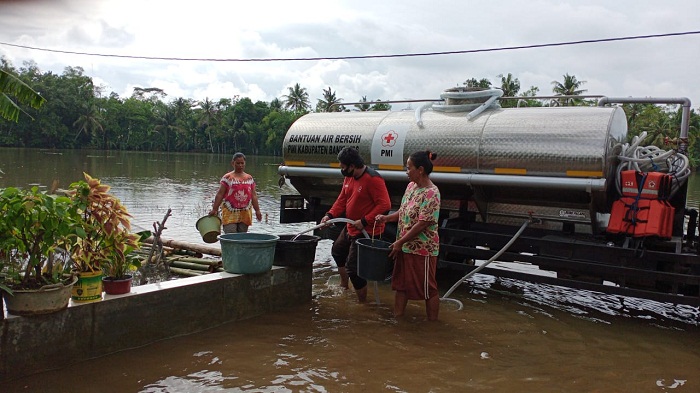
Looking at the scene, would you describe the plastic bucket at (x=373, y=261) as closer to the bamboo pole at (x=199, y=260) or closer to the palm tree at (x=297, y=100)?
the bamboo pole at (x=199, y=260)

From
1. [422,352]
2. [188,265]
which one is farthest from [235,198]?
[422,352]

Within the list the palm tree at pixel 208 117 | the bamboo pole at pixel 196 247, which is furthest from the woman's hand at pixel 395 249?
the palm tree at pixel 208 117

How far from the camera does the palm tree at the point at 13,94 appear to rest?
5.57 metres

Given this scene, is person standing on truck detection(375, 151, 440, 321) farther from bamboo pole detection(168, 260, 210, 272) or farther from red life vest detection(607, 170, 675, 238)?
bamboo pole detection(168, 260, 210, 272)

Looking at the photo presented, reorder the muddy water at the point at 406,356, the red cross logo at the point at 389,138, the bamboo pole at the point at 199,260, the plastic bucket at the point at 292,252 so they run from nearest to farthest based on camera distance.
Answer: the muddy water at the point at 406,356 < the plastic bucket at the point at 292,252 < the bamboo pole at the point at 199,260 < the red cross logo at the point at 389,138

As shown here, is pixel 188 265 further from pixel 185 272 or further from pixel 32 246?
pixel 32 246

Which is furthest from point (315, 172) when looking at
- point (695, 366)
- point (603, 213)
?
point (695, 366)

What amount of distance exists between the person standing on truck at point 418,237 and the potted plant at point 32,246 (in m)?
2.98

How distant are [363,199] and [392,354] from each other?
6.72ft

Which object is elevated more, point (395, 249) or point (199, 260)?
point (395, 249)

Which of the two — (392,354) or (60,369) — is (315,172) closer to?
(392,354)

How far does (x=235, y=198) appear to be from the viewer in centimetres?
757

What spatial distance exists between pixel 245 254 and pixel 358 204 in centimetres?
148

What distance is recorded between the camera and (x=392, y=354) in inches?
195
